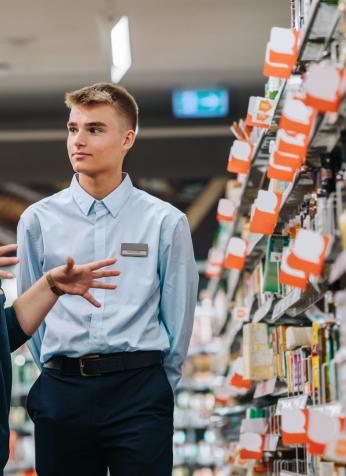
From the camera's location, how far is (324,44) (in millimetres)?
3746

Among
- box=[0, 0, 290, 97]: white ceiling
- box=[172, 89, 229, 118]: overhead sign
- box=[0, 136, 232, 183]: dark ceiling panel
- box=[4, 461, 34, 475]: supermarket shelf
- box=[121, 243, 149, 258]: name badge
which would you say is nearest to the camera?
box=[121, 243, 149, 258]: name badge

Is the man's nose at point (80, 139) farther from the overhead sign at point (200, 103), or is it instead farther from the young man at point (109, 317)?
the overhead sign at point (200, 103)

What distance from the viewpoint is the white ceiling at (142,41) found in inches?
346

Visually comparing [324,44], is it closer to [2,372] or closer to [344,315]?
[344,315]

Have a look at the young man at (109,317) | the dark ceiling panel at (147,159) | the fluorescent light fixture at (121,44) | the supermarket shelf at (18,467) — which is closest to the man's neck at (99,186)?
the young man at (109,317)

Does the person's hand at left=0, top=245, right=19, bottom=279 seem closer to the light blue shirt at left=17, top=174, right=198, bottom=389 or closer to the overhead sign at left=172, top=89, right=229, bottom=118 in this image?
the light blue shirt at left=17, top=174, right=198, bottom=389

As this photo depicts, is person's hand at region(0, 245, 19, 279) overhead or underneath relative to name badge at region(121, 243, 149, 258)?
overhead

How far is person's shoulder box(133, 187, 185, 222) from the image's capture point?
3.93m

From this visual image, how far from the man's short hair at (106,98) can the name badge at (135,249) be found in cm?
52

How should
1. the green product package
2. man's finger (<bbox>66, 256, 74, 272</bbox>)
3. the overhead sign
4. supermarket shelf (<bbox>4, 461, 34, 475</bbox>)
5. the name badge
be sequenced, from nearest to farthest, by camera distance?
man's finger (<bbox>66, 256, 74, 272</bbox>)
the name badge
the green product package
the overhead sign
supermarket shelf (<bbox>4, 461, 34, 475</bbox>)

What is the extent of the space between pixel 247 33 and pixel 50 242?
5976 millimetres

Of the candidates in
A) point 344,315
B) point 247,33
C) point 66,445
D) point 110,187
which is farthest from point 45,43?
point 344,315

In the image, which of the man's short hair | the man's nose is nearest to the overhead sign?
the man's short hair

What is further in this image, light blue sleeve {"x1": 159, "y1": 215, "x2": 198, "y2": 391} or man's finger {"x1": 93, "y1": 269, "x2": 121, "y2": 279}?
light blue sleeve {"x1": 159, "y1": 215, "x2": 198, "y2": 391}
